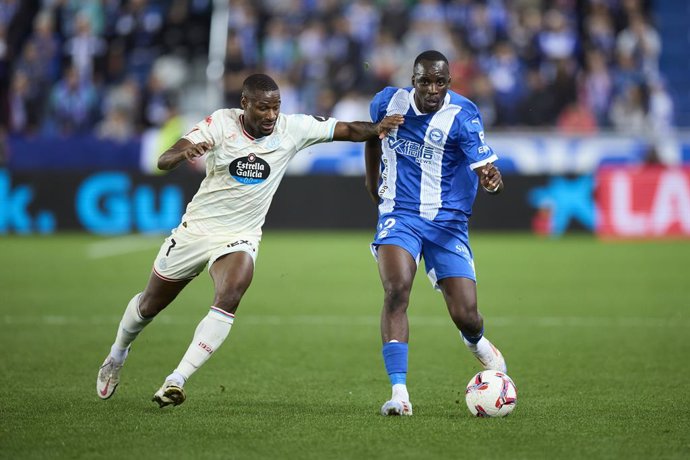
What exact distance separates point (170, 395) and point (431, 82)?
249 cm

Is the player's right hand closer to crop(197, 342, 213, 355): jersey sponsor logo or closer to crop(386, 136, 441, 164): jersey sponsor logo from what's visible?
crop(197, 342, 213, 355): jersey sponsor logo

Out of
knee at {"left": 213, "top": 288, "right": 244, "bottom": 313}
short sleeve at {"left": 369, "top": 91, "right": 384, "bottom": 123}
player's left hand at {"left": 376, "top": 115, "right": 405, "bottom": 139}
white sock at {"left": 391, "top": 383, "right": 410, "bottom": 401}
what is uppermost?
short sleeve at {"left": 369, "top": 91, "right": 384, "bottom": 123}

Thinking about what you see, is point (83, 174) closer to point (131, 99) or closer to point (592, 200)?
point (131, 99)

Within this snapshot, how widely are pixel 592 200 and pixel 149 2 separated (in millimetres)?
10078

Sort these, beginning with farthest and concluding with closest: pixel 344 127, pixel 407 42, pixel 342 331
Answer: pixel 407 42
pixel 342 331
pixel 344 127

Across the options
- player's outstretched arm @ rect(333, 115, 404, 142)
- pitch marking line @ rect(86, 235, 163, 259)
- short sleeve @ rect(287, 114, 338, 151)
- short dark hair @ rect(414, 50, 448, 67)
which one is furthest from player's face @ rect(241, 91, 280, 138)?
pitch marking line @ rect(86, 235, 163, 259)

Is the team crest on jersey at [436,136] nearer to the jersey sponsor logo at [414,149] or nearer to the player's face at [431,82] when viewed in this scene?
the jersey sponsor logo at [414,149]

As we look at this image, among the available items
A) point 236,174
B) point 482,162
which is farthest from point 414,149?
point 236,174

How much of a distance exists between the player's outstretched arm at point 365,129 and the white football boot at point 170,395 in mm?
1945

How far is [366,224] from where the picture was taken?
20375 millimetres

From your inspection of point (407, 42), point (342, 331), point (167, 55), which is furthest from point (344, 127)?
point (167, 55)

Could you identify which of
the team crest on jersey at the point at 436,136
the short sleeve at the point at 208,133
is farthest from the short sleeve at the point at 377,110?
the short sleeve at the point at 208,133

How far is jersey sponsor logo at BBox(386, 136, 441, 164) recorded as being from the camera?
7402mm

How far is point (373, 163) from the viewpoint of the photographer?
7.69 m
